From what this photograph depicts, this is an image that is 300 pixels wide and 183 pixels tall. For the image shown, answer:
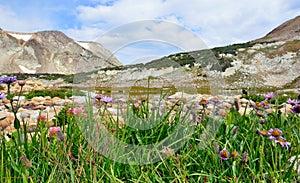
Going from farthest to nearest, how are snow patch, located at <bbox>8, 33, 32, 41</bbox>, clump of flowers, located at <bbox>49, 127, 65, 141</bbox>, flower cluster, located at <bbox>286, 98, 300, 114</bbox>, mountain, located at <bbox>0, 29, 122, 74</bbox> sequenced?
snow patch, located at <bbox>8, 33, 32, 41</bbox>, mountain, located at <bbox>0, 29, 122, 74</bbox>, flower cluster, located at <bbox>286, 98, 300, 114</bbox>, clump of flowers, located at <bbox>49, 127, 65, 141</bbox>

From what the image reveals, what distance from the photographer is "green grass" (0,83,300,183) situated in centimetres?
207

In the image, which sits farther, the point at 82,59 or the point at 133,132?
the point at 82,59

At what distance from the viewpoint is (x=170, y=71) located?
3.89 m

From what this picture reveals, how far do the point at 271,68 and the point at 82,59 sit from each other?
116 ft

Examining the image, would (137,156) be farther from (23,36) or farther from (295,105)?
(23,36)

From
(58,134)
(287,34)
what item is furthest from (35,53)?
(58,134)

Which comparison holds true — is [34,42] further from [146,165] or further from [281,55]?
[146,165]

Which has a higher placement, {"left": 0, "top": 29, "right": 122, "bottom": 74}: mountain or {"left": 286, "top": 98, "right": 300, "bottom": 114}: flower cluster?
{"left": 0, "top": 29, "right": 122, "bottom": 74}: mountain

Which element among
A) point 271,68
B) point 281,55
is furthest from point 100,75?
point 281,55

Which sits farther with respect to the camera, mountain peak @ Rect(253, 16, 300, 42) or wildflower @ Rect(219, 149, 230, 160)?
mountain peak @ Rect(253, 16, 300, 42)

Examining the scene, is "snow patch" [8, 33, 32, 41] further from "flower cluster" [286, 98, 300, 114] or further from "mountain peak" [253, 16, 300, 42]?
"flower cluster" [286, 98, 300, 114]

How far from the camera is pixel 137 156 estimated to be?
2.46m

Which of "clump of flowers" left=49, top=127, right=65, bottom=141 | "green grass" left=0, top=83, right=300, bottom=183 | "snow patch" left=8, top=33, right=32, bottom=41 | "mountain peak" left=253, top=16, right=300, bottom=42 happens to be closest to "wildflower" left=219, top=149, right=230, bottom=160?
"green grass" left=0, top=83, right=300, bottom=183

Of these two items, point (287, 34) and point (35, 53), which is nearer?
point (287, 34)
